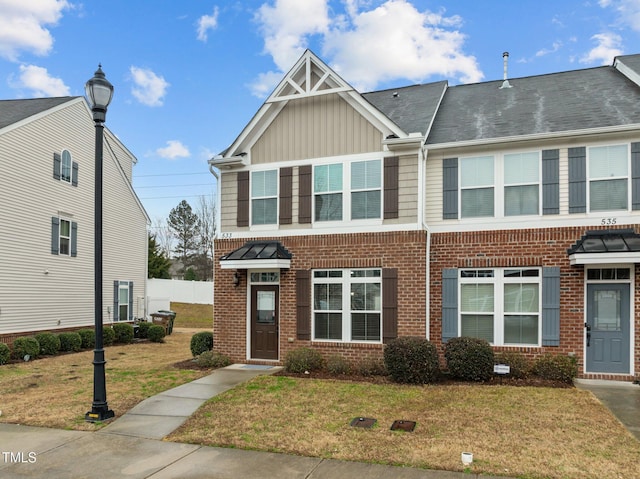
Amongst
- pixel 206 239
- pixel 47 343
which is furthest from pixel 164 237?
pixel 47 343

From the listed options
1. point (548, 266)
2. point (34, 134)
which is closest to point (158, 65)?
point (34, 134)

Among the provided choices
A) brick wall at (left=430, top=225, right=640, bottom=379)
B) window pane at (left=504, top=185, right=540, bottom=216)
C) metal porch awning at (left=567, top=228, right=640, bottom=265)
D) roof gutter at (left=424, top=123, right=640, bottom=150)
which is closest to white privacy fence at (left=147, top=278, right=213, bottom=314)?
brick wall at (left=430, top=225, right=640, bottom=379)

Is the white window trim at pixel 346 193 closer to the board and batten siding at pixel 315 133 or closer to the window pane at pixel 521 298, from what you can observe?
the board and batten siding at pixel 315 133

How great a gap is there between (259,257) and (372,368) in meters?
3.67

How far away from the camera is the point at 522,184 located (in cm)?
1127

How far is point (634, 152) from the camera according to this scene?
10.6 metres

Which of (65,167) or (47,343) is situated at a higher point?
(65,167)

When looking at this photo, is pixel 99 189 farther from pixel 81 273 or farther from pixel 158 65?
pixel 81 273

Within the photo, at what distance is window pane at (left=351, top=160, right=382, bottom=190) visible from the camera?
11.8m

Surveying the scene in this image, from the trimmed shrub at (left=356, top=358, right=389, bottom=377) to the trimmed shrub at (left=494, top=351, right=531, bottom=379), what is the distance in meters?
2.45

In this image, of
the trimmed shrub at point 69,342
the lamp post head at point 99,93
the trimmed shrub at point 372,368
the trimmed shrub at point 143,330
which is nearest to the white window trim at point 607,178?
the trimmed shrub at point 372,368

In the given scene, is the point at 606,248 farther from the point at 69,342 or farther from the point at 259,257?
the point at 69,342

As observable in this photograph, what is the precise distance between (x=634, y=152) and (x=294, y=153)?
298 inches

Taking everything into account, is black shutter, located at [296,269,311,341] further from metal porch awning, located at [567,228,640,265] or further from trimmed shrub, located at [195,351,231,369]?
metal porch awning, located at [567,228,640,265]
